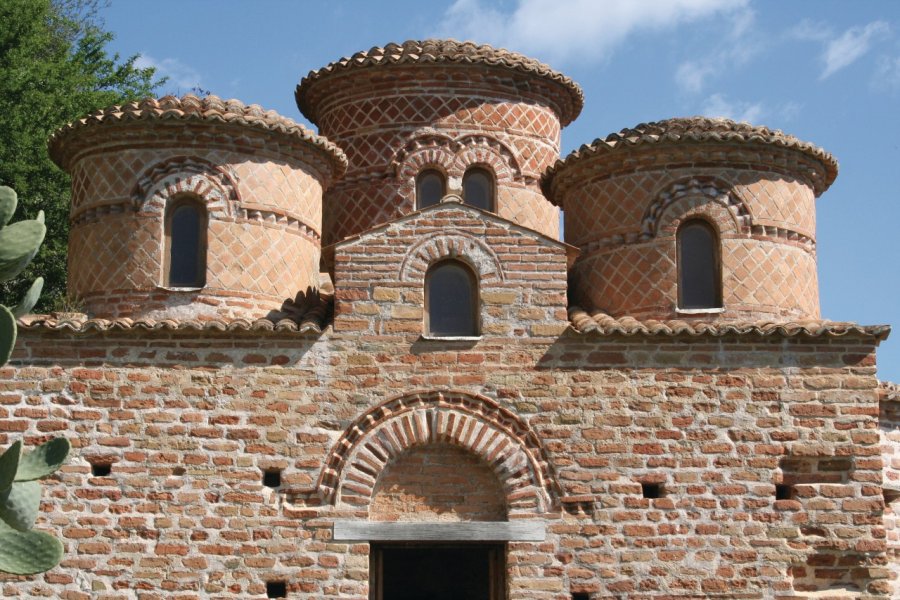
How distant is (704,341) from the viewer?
1320 cm

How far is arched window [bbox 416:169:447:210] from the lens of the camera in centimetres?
1691

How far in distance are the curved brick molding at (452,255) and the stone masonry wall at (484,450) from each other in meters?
0.70

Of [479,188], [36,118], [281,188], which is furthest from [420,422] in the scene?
[36,118]

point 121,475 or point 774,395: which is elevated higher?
point 774,395

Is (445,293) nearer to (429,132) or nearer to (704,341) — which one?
(704,341)

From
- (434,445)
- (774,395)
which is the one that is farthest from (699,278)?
(434,445)

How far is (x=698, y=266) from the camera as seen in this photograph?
1458 centimetres

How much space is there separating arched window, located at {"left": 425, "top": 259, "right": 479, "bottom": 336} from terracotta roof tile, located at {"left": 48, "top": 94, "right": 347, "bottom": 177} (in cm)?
249

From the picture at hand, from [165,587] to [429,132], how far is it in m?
7.10

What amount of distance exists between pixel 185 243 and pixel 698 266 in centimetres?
574

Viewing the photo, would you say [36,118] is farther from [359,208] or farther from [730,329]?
[730,329]

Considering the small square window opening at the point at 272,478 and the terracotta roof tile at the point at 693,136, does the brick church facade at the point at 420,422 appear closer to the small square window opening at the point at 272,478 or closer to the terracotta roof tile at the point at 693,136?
the small square window opening at the point at 272,478

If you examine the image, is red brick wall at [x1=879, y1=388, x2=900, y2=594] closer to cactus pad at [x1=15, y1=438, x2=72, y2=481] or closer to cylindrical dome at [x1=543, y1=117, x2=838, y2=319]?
cylindrical dome at [x1=543, y1=117, x2=838, y2=319]

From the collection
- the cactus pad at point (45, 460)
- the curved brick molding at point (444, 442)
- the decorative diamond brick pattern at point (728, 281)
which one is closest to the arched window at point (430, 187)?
the decorative diamond brick pattern at point (728, 281)
